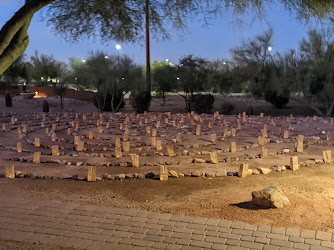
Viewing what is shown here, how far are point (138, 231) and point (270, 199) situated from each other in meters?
2.09

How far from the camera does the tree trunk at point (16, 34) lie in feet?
19.0

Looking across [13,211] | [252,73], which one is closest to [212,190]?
[13,211]

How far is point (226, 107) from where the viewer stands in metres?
29.9

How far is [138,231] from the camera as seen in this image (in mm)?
5660

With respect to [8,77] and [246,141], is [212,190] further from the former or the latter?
[8,77]

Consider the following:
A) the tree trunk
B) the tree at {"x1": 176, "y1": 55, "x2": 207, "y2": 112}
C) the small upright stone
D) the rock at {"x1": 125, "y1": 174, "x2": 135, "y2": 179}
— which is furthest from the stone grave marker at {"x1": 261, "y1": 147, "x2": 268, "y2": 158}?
the tree at {"x1": 176, "y1": 55, "x2": 207, "y2": 112}

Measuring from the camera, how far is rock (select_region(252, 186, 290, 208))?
6.55 m

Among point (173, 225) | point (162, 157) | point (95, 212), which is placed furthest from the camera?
point (162, 157)

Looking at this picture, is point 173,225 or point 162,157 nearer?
point 173,225

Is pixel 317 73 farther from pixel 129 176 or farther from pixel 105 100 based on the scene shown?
pixel 129 176

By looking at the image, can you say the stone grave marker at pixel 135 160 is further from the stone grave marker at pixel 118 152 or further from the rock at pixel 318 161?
the rock at pixel 318 161

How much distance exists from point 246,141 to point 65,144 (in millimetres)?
5745

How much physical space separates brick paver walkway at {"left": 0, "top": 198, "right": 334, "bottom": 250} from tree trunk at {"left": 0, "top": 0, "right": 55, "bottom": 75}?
2.06 metres

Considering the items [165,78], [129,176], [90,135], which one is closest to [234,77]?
[165,78]
